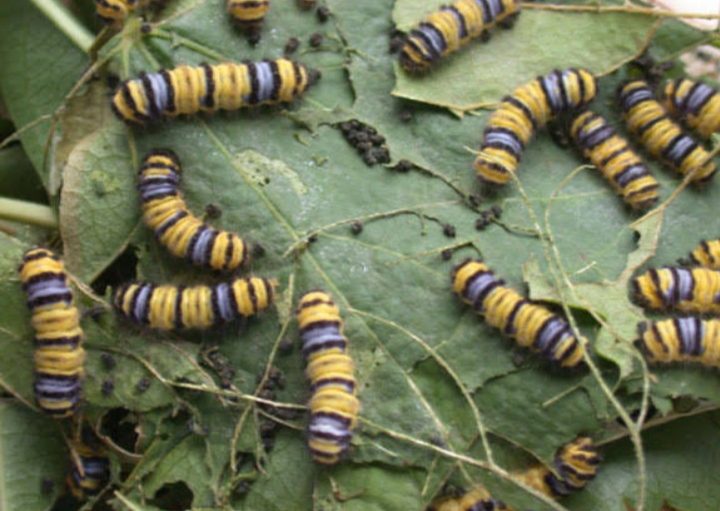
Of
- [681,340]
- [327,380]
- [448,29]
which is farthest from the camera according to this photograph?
[448,29]

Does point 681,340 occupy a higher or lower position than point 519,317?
lower

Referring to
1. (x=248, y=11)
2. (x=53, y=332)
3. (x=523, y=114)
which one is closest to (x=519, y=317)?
(x=523, y=114)

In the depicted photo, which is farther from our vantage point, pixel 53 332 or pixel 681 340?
pixel 681 340

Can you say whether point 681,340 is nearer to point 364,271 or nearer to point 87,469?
point 364,271

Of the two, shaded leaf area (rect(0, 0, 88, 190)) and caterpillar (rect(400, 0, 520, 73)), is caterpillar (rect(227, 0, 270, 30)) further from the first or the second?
shaded leaf area (rect(0, 0, 88, 190))

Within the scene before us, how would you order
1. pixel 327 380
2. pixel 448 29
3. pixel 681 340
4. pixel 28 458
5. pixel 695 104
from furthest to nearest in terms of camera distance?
pixel 695 104 → pixel 448 29 → pixel 28 458 → pixel 681 340 → pixel 327 380

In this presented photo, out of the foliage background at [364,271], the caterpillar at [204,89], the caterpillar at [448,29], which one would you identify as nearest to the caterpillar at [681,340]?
the foliage background at [364,271]
